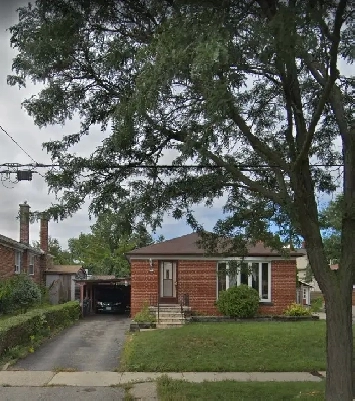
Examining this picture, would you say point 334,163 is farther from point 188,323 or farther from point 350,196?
point 188,323

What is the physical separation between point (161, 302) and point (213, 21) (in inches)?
762

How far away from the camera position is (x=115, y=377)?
11.9m

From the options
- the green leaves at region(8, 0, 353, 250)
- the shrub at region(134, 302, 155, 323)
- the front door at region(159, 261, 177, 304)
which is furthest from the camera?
the front door at region(159, 261, 177, 304)

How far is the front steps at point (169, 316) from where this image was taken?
21453 mm

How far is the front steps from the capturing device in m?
21.5

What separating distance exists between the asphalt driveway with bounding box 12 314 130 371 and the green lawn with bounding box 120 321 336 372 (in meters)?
0.61

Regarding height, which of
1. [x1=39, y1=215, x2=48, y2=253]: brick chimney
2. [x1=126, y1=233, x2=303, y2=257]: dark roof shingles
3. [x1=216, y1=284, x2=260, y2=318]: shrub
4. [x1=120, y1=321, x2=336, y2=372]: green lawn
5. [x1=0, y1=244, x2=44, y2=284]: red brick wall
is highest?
[x1=39, y1=215, x2=48, y2=253]: brick chimney

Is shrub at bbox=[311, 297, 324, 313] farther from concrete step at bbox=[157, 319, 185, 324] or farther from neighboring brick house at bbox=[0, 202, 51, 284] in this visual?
neighboring brick house at bbox=[0, 202, 51, 284]

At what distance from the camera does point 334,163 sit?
10961mm

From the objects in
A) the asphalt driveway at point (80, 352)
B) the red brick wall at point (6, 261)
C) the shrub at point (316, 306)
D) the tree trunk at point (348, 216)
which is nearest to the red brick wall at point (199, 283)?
the asphalt driveway at point (80, 352)

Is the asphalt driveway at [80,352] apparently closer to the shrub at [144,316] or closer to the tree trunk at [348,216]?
the shrub at [144,316]

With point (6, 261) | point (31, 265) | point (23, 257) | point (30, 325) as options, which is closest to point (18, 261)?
point (23, 257)

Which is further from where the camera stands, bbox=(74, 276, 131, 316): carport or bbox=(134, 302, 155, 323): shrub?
bbox=(74, 276, 131, 316): carport

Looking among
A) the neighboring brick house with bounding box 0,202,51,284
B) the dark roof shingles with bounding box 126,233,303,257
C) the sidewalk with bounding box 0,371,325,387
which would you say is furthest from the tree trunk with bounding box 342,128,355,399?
the neighboring brick house with bounding box 0,202,51,284
